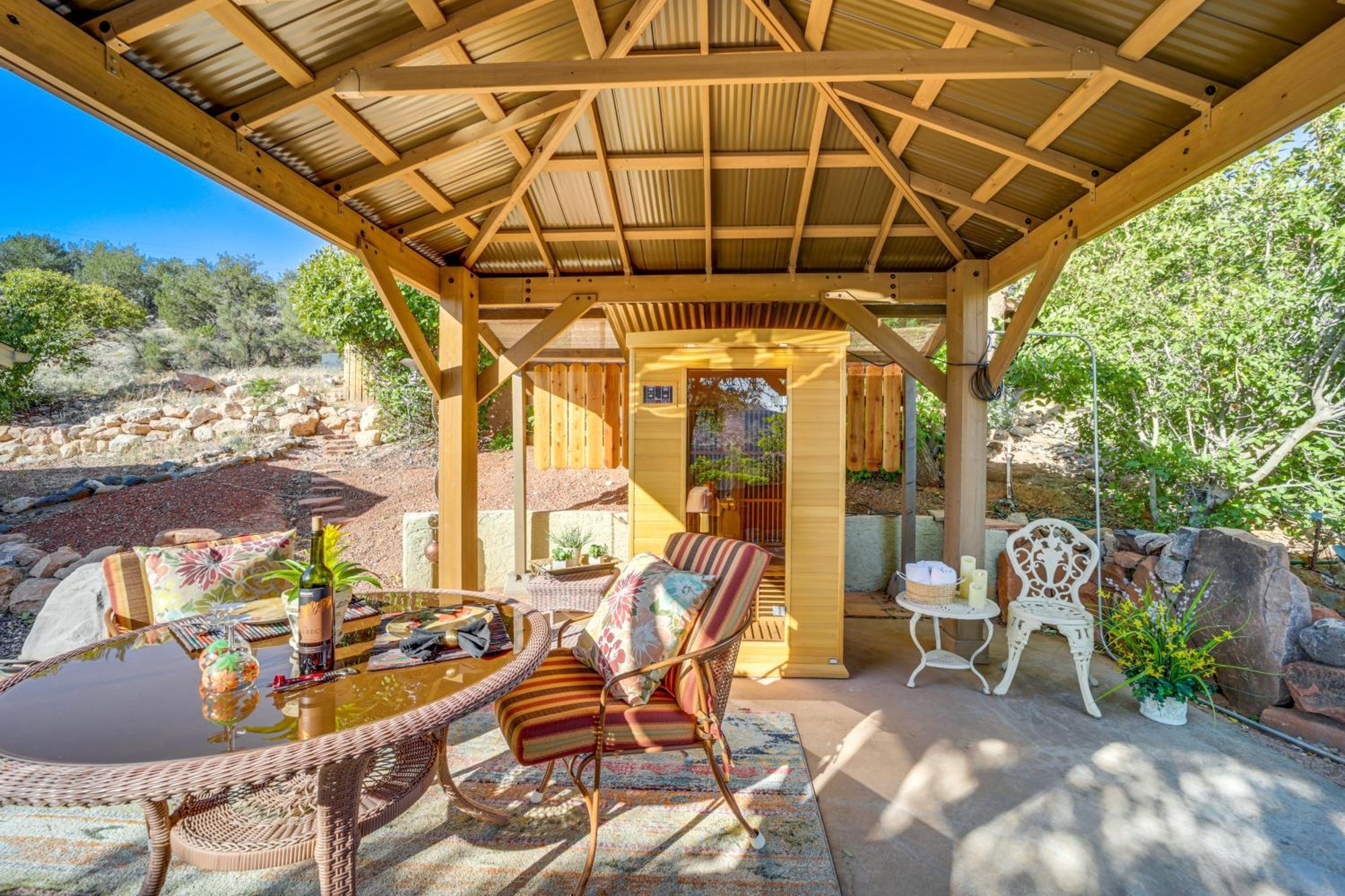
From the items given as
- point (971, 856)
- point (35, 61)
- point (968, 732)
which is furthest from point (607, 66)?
point (968, 732)

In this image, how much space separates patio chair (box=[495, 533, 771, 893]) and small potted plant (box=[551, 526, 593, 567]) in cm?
288

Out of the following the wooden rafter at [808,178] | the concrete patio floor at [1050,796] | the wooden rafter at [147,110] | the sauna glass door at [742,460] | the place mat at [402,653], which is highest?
the wooden rafter at [808,178]

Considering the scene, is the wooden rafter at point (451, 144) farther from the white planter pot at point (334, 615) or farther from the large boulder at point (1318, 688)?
the large boulder at point (1318, 688)

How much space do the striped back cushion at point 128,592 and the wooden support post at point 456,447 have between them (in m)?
1.88

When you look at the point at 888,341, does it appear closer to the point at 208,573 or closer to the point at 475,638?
the point at 475,638

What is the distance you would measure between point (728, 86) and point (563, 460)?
12.9 feet

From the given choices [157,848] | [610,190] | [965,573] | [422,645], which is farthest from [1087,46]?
[157,848]

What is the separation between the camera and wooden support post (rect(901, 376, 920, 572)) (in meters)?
5.80

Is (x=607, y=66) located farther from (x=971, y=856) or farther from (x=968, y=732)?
(x=968, y=732)

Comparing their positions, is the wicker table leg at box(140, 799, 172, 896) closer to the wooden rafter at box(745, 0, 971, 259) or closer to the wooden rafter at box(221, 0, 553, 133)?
the wooden rafter at box(221, 0, 553, 133)

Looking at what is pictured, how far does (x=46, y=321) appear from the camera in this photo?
33.7 feet

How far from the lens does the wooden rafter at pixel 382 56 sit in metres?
2.43

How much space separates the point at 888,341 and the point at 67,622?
19.9 feet

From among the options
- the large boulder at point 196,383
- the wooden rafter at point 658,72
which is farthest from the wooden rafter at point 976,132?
the large boulder at point 196,383
